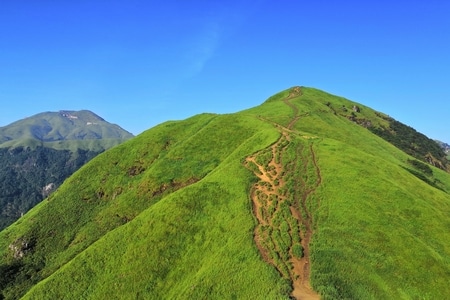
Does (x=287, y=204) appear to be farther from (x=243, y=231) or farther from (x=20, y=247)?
(x=20, y=247)

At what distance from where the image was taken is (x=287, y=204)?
5609 centimetres

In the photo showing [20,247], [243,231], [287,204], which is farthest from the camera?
[20,247]

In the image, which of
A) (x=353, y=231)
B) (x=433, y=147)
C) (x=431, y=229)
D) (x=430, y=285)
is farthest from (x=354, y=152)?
(x=433, y=147)

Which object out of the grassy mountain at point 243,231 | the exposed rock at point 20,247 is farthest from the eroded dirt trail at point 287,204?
the exposed rock at point 20,247

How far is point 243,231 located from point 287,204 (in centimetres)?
964

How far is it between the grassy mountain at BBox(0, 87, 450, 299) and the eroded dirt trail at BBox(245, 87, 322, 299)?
0.19 m

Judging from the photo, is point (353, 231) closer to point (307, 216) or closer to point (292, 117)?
point (307, 216)

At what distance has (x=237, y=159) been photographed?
71.8 metres

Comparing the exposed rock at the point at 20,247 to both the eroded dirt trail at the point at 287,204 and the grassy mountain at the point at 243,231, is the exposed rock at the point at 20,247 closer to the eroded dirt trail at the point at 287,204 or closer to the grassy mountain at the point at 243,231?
the grassy mountain at the point at 243,231

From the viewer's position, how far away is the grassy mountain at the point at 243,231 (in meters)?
43.5

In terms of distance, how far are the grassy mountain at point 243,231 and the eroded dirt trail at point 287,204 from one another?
0.19m

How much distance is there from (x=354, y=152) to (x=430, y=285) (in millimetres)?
35602

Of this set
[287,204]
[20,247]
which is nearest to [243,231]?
[287,204]

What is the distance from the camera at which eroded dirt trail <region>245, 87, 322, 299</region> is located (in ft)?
147
